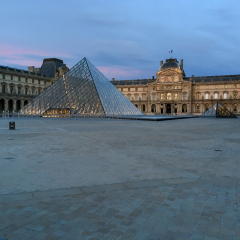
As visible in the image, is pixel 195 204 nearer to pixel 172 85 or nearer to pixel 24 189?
pixel 24 189

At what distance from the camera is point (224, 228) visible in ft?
9.43

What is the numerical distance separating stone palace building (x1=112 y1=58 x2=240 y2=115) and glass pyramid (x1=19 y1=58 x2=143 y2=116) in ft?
136

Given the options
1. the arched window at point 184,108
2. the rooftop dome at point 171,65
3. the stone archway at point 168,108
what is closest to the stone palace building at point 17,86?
the rooftop dome at point 171,65

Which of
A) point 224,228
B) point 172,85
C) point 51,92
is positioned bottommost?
point 224,228

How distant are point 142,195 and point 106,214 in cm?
89

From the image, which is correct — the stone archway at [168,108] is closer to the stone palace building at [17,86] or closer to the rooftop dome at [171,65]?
the rooftop dome at [171,65]

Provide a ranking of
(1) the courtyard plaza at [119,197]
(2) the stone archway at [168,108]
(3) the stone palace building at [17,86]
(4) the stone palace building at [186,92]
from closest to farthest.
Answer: (1) the courtyard plaza at [119,197], (3) the stone palace building at [17,86], (4) the stone palace building at [186,92], (2) the stone archway at [168,108]

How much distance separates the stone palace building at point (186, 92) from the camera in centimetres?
7331

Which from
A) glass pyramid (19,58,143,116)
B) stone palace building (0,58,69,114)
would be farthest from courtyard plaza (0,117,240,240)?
stone palace building (0,58,69,114)

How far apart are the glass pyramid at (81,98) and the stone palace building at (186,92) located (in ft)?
136

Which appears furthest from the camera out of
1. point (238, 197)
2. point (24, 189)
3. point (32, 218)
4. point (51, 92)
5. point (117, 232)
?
point (51, 92)

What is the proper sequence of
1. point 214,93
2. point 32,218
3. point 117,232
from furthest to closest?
point 214,93, point 32,218, point 117,232

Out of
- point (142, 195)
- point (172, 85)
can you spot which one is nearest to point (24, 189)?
point (142, 195)

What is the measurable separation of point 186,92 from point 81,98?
1994 inches
